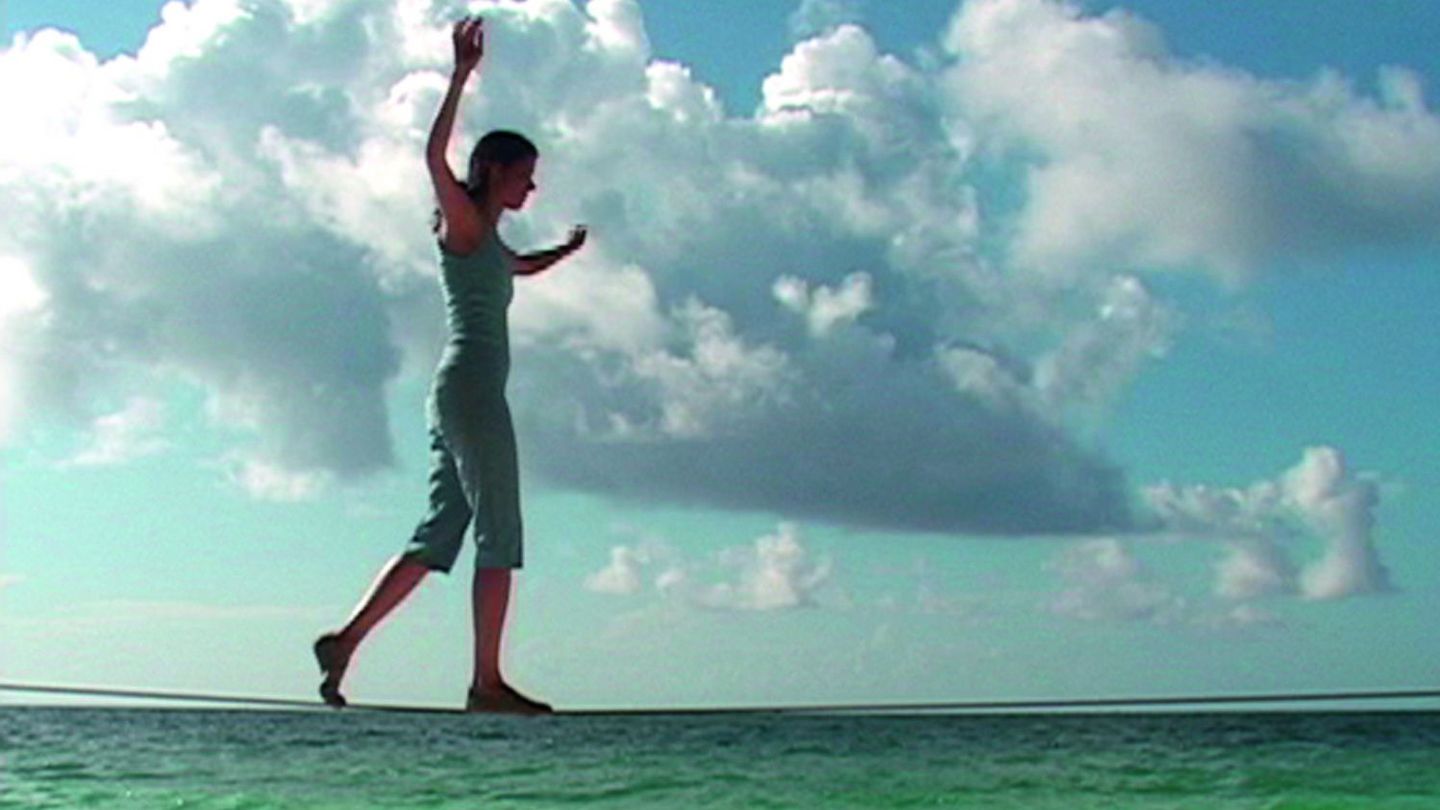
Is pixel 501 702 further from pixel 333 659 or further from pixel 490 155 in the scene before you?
Result: pixel 490 155

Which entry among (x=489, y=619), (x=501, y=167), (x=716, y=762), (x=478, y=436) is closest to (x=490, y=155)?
(x=501, y=167)

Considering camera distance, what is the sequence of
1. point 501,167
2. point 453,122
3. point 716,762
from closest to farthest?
point 453,122 < point 501,167 < point 716,762

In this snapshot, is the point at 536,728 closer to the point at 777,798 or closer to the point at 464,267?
the point at 777,798

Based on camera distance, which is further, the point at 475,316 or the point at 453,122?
the point at 475,316

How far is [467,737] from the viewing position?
3856 centimetres

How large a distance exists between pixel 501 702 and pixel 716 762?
29768mm

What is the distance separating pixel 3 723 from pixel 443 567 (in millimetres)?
38648

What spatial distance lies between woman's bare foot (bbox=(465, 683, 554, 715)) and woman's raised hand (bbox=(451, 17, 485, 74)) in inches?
57.4

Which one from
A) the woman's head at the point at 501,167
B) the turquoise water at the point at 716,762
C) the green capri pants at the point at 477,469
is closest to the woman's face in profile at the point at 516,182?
the woman's head at the point at 501,167

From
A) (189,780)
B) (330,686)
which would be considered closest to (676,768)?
(189,780)

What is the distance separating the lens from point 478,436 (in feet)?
17.7

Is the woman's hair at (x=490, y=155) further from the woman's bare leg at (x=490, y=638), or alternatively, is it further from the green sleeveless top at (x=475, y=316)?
the woman's bare leg at (x=490, y=638)

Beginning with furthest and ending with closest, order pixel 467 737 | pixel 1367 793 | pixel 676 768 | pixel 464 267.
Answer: pixel 467 737 < pixel 676 768 < pixel 1367 793 < pixel 464 267

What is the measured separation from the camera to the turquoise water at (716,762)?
29.3 meters
